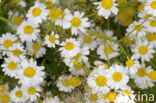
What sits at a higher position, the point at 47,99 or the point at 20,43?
the point at 20,43

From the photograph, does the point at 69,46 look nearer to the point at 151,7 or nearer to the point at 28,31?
the point at 28,31

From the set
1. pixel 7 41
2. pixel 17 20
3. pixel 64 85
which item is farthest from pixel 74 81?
pixel 17 20

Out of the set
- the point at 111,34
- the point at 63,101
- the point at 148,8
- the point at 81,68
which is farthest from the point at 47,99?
the point at 148,8

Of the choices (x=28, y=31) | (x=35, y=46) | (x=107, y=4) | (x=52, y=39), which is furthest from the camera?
(x=35, y=46)

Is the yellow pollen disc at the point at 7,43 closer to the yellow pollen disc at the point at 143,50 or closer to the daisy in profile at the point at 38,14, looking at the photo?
the daisy in profile at the point at 38,14

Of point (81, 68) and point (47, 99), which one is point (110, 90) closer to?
point (81, 68)

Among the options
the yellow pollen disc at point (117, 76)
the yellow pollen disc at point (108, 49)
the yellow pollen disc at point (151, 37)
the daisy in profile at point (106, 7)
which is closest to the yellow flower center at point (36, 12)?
the daisy in profile at point (106, 7)
